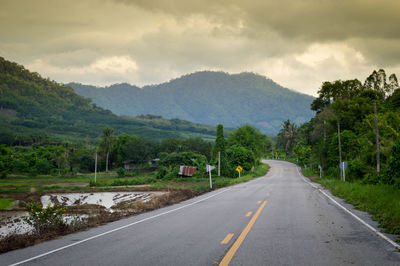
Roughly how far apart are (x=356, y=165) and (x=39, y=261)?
34490 mm

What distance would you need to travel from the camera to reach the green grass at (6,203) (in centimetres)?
3426

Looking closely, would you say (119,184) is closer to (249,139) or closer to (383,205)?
(249,139)

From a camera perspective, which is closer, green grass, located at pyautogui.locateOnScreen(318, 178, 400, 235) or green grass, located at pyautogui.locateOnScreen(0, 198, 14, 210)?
green grass, located at pyautogui.locateOnScreen(318, 178, 400, 235)

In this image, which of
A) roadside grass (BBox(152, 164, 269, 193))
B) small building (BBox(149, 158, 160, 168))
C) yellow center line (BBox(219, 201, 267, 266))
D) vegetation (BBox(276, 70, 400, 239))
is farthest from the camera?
small building (BBox(149, 158, 160, 168))

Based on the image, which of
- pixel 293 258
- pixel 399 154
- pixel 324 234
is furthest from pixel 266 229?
pixel 399 154

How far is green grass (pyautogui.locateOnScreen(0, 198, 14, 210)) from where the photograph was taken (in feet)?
112

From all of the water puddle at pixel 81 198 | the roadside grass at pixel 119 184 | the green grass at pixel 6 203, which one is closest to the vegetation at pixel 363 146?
the roadside grass at pixel 119 184

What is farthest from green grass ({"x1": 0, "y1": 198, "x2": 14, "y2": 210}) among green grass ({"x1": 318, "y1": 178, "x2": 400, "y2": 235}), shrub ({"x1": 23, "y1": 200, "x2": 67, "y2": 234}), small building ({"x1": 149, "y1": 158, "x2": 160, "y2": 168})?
small building ({"x1": 149, "y1": 158, "x2": 160, "y2": 168})

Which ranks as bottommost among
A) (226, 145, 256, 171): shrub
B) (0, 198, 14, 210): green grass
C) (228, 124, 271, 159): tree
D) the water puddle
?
(0, 198, 14, 210): green grass

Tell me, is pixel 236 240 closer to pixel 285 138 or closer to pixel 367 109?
pixel 367 109

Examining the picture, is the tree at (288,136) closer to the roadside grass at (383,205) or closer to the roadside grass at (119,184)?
the roadside grass at (119,184)

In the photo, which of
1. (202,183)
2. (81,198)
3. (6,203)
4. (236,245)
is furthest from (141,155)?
(236,245)

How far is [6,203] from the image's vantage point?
1457 inches

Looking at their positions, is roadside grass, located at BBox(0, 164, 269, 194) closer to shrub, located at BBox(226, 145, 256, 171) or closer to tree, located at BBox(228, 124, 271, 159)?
shrub, located at BBox(226, 145, 256, 171)
